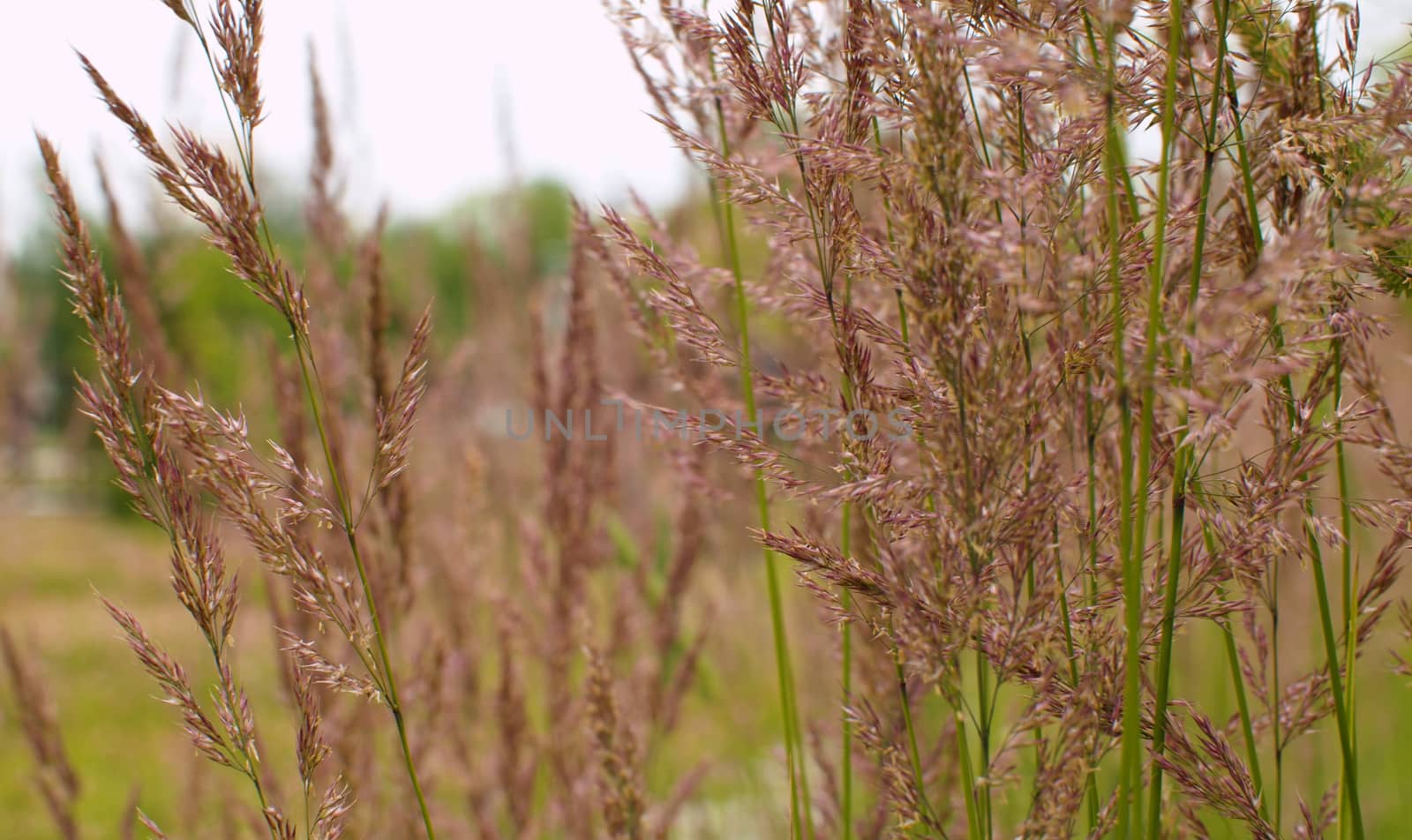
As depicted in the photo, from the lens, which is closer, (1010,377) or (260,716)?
(1010,377)

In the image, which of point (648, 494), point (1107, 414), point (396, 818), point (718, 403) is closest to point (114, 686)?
point (648, 494)

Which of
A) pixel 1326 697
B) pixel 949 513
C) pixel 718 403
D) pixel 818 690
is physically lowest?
pixel 818 690

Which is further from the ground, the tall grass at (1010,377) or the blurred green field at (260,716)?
the tall grass at (1010,377)

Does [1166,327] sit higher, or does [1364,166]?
[1364,166]

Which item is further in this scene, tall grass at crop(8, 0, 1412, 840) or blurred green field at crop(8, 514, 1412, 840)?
blurred green field at crop(8, 514, 1412, 840)

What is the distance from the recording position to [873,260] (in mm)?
813

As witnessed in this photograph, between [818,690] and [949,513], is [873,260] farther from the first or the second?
[818,690]

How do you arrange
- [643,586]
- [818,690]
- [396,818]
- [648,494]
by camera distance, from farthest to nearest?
[648,494] < [818,690] < [643,586] < [396,818]

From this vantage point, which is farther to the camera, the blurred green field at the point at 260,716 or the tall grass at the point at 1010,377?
the blurred green field at the point at 260,716

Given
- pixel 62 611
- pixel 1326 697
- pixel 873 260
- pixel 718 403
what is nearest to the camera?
pixel 873 260

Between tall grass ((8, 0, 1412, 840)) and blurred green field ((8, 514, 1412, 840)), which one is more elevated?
tall grass ((8, 0, 1412, 840))

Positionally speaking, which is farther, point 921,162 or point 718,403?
point 718,403

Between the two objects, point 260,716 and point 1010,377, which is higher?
point 1010,377

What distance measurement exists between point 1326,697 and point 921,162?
2.51 ft
